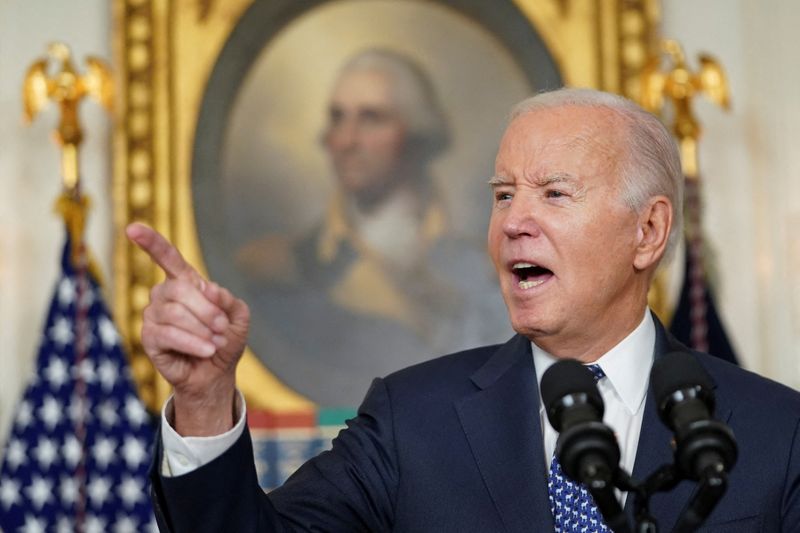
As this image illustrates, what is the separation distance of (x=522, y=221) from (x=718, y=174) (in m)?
4.59

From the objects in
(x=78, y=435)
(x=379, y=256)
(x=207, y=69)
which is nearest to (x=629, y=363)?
(x=78, y=435)

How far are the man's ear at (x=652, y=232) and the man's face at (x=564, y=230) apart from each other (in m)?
0.04

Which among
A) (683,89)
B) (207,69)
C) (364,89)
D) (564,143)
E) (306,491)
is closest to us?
(306,491)

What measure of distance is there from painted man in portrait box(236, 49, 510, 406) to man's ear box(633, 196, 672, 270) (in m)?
3.81

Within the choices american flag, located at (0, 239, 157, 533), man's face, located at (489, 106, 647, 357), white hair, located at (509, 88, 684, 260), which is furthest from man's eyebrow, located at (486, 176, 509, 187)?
american flag, located at (0, 239, 157, 533)

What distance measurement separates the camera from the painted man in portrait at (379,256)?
673 centimetres

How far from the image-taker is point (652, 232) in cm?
299

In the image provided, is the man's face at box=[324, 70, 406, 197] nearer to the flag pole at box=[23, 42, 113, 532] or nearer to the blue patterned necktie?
the flag pole at box=[23, 42, 113, 532]

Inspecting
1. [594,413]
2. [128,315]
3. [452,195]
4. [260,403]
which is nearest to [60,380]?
[128,315]

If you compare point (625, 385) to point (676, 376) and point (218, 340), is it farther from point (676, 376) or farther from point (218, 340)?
point (218, 340)

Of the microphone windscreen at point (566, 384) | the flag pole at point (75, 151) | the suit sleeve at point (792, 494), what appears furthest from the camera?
the flag pole at point (75, 151)

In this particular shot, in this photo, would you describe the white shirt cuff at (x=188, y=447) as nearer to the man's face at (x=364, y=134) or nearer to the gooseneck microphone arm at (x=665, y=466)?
the gooseneck microphone arm at (x=665, y=466)

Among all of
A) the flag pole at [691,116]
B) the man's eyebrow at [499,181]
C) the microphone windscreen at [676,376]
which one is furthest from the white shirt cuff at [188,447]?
the flag pole at [691,116]

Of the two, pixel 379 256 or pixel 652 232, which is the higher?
pixel 652 232
